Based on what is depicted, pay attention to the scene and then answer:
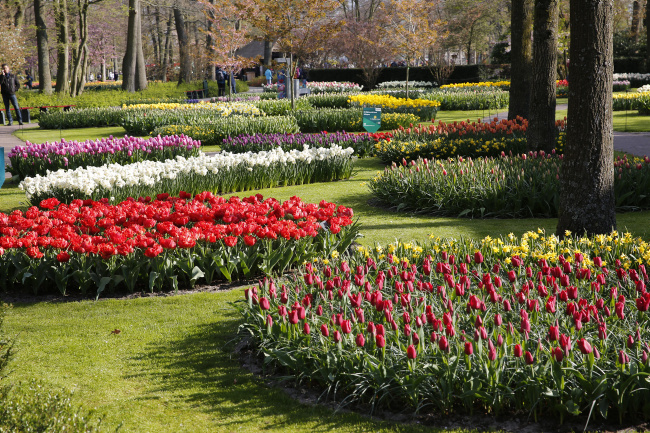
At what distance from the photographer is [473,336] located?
128 inches

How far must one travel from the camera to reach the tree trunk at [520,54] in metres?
12.0

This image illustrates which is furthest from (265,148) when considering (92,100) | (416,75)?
(416,75)

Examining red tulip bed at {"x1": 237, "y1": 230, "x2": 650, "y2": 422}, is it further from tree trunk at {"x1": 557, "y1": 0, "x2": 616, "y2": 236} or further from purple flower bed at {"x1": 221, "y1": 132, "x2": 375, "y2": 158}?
purple flower bed at {"x1": 221, "y1": 132, "x2": 375, "y2": 158}

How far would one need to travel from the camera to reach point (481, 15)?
4625 cm

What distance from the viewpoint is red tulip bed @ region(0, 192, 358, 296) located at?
4992 mm

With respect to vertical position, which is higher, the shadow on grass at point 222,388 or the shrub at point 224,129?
the shrub at point 224,129

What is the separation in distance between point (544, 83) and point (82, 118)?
16.6 metres

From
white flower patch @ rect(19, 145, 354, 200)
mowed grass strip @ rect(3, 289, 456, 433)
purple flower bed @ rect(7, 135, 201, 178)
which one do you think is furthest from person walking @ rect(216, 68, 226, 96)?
mowed grass strip @ rect(3, 289, 456, 433)

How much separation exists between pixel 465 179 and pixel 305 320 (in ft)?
15.3

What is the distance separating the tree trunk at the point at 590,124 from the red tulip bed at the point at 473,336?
954mm

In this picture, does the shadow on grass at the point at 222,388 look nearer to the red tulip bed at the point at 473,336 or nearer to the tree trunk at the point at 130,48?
the red tulip bed at the point at 473,336

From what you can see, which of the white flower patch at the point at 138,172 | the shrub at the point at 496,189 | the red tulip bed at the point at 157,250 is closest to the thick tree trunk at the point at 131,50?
the white flower patch at the point at 138,172

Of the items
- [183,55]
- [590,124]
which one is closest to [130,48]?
[183,55]

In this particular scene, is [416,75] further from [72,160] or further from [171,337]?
[171,337]
